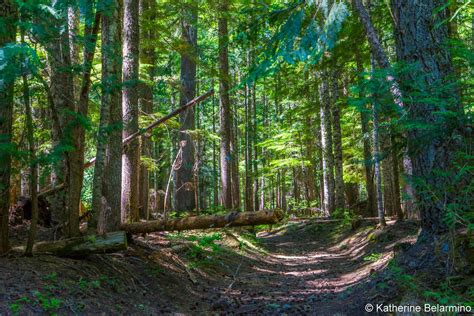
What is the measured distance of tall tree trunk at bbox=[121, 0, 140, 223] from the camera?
10219 mm

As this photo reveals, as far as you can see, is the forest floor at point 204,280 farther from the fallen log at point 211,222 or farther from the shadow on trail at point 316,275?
A: the fallen log at point 211,222

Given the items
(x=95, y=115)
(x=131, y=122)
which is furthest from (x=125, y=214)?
(x=95, y=115)

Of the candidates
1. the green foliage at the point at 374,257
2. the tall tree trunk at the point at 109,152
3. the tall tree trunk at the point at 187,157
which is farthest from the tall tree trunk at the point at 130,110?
the tall tree trunk at the point at 187,157

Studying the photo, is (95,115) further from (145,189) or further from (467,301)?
(467,301)

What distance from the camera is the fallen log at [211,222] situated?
7.89m

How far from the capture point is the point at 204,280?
840cm

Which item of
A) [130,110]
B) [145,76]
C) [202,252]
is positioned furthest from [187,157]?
[202,252]

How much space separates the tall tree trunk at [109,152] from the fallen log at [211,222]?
54cm

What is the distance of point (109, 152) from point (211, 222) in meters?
2.50

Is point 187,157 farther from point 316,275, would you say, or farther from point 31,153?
point 31,153

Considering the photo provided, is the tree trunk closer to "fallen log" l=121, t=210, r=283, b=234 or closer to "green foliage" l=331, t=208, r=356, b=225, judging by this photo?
"fallen log" l=121, t=210, r=283, b=234

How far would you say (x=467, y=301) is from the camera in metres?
4.21

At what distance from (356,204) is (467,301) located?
18782 millimetres

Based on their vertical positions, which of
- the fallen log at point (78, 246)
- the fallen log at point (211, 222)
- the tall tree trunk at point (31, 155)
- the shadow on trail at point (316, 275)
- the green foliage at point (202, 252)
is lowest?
the shadow on trail at point (316, 275)
